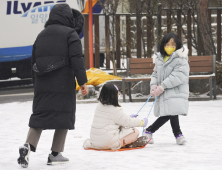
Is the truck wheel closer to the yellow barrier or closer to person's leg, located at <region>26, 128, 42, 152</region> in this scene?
the yellow barrier

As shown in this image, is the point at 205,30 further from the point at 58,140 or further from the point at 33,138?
the point at 33,138

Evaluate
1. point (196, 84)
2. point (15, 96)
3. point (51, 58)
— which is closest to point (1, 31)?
point (15, 96)

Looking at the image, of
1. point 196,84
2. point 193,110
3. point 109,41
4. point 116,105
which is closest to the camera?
point 116,105

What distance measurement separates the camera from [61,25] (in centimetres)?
392

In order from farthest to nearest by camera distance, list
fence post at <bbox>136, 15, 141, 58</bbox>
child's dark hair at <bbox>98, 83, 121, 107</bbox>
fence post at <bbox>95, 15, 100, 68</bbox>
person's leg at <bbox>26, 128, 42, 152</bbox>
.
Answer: fence post at <bbox>95, 15, 100, 68</bbox> < fence post at <bbox>136, 15, 141, 58</bbox> < child's dark hair at <bbox>98, 83, 121, 107</bbox> < person's leg at <bbox>26, 128, 42, 152</bbox>

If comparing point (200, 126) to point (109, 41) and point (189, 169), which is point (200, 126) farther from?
point (109, 41)

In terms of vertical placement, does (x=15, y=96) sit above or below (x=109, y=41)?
below

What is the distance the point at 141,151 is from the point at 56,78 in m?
1.33

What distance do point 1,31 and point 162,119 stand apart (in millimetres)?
8043

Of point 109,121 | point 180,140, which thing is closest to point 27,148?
point 109,121

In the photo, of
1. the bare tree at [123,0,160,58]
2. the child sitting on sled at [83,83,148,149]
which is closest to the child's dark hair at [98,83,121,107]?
the child sitting on sled at [83,83,148,149]

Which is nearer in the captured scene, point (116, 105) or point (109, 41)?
point (116, 105)

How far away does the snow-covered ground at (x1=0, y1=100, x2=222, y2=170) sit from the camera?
3.84m

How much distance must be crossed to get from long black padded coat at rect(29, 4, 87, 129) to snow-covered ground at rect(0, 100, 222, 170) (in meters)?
0.47
